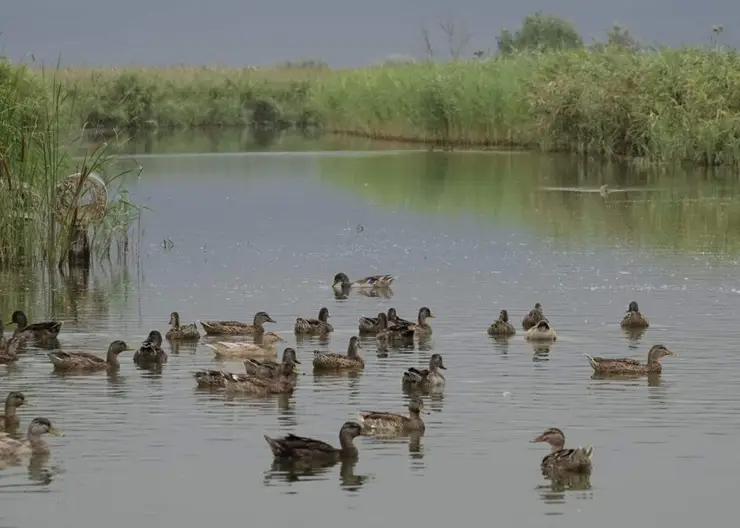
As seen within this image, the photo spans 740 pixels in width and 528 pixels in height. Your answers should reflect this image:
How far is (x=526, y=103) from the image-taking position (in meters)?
54.7

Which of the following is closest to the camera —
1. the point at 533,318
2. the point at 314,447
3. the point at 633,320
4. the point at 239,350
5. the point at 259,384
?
the point at 314,447

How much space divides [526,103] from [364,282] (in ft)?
101

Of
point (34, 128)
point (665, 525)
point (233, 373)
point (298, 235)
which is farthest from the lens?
point (298, 235)

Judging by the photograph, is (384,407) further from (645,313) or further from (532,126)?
(532,126)

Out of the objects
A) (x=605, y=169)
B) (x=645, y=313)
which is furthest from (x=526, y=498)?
(x=605, y=169)

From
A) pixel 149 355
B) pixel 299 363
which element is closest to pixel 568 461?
pixel 299 363

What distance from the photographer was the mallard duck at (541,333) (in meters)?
19.7

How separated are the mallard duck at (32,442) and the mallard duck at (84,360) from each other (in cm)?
336

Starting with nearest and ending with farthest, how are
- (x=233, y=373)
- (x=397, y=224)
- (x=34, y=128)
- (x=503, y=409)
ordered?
(x=503, y=409), (x=233, y=373), (x=34, y=128), (x=397, y=224)

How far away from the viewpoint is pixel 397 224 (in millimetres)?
34875

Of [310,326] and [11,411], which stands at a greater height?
[310,326]

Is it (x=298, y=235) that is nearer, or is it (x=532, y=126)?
(x=298, y=235)

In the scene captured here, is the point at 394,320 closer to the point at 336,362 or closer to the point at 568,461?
the point at 336,362

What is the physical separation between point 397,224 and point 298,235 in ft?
9.04
